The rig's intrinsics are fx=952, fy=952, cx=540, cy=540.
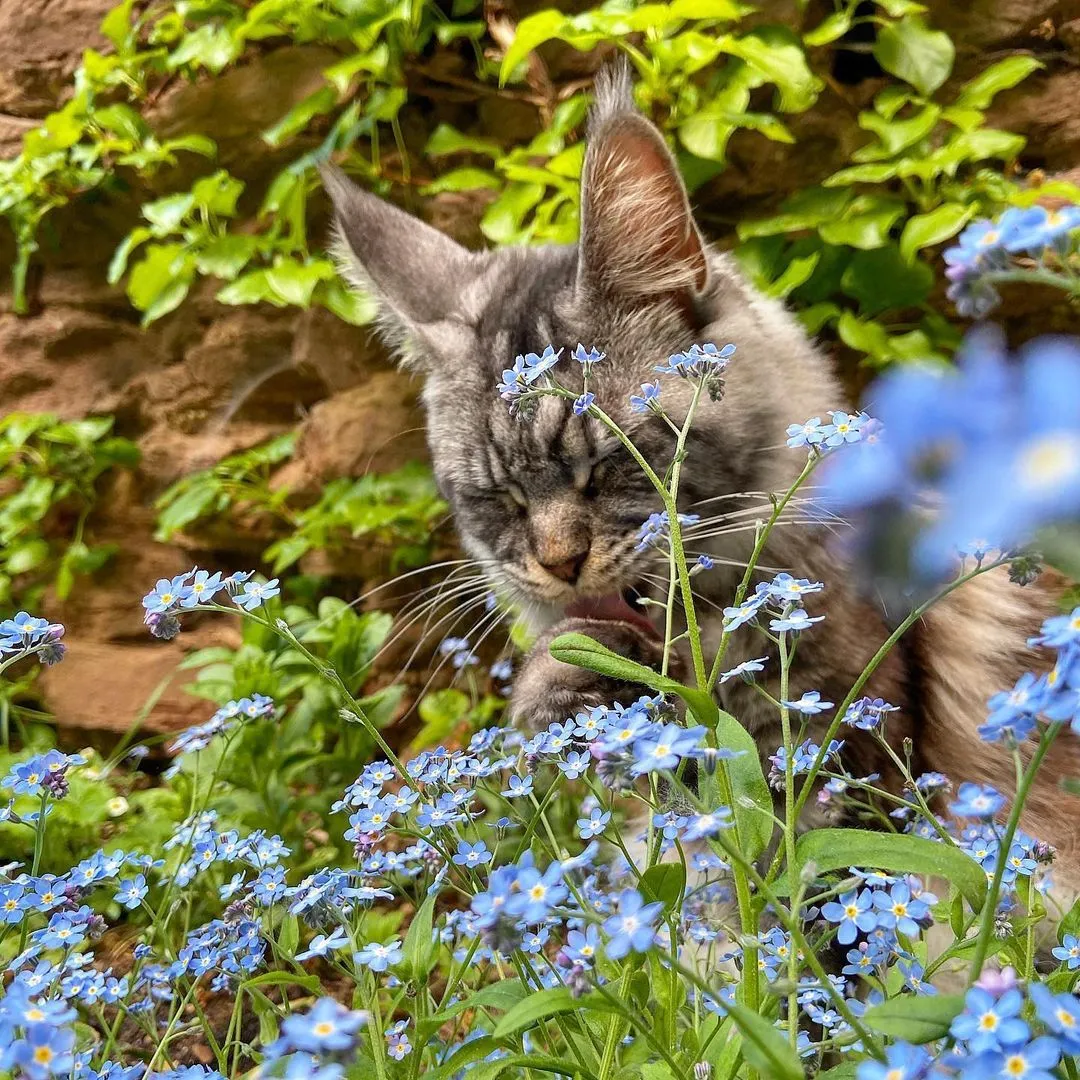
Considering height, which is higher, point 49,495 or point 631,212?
point 631,212

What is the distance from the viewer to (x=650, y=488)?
4.47 ft

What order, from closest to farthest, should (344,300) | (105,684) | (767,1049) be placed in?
(767,1049), (344,300), (105,684)

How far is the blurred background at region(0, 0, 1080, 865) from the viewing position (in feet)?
6.34

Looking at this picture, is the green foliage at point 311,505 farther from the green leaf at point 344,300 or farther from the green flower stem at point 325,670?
the green flower stem at point 325,670

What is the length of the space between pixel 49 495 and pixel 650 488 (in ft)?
6.71

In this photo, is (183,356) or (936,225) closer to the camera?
(936,225)

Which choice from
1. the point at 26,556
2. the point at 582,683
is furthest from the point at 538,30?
the point at 26,556

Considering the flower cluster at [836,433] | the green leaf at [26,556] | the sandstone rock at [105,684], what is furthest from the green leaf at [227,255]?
the flower cluster at [836,433]

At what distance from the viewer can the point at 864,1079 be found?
0.40 meters

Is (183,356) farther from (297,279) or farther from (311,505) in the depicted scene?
(297,279)

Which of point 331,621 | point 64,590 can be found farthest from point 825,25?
point 64,590

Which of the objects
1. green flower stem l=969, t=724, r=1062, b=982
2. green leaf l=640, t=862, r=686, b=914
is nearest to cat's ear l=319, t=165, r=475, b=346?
green leaf l=640, t=862, r=686, b=914

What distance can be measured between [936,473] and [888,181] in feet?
6.80

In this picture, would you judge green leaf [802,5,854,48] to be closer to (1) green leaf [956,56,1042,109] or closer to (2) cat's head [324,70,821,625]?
(1) green leaf [956,56,1042,109]
